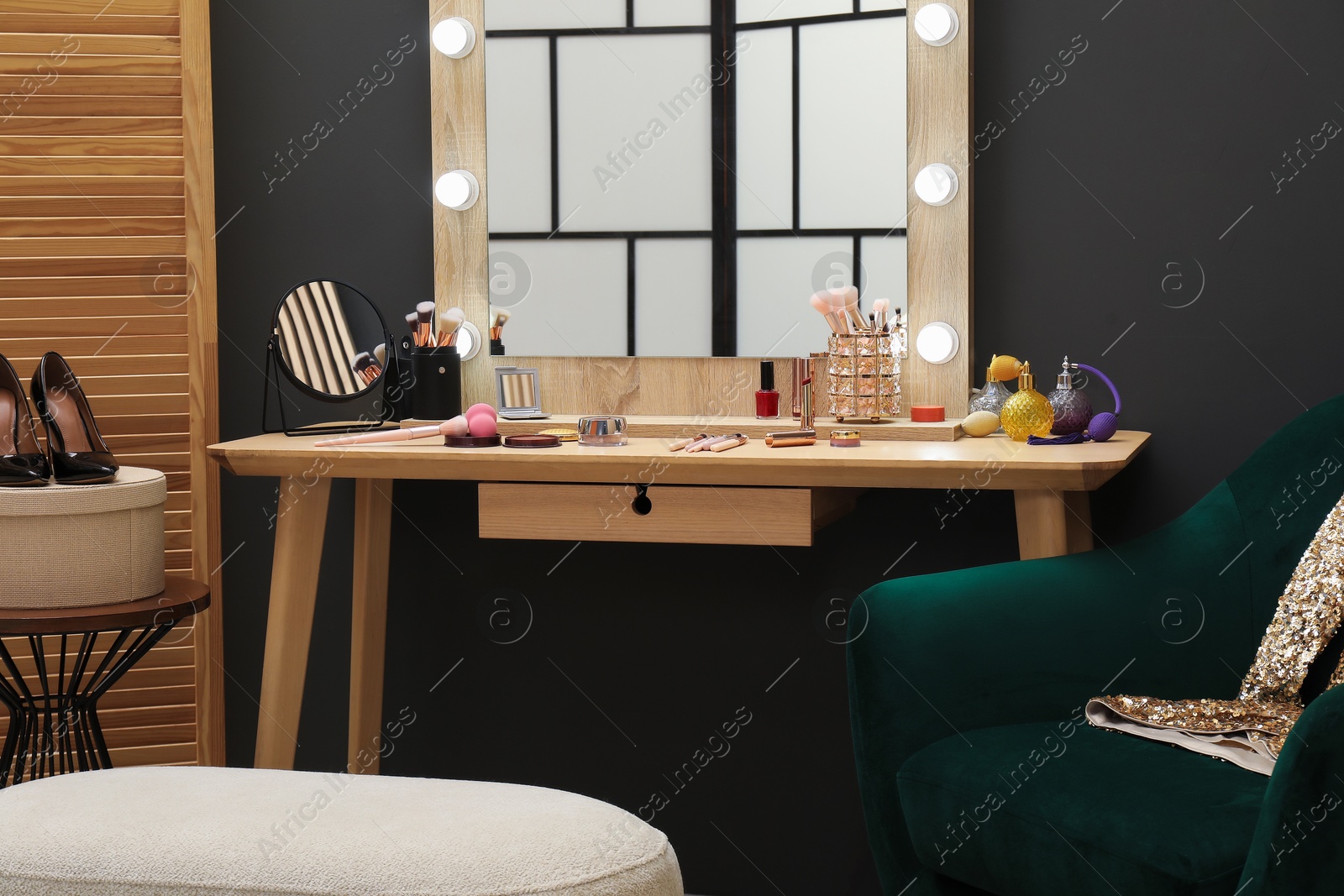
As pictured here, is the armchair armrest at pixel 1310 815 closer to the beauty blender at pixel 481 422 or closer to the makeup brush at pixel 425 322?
Answer: the beauty blender at pixel 481 422

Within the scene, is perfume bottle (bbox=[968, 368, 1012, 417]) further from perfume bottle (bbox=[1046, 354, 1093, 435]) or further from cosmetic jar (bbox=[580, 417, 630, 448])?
cosmetic jar (bbox=[580, 417, 630, 448])

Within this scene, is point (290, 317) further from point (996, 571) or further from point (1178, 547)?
point (1178, 547)

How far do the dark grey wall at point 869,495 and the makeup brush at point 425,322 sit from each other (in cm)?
16

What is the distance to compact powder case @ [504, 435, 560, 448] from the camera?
1879mm

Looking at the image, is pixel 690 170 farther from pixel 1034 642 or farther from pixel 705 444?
pixel 1034 642

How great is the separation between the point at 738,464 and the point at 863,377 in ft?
1.30

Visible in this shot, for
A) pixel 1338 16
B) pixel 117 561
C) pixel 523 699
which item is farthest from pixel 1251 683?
pixel 117 561

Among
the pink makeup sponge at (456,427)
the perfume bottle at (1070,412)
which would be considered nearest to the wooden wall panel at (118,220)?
the pink makeup sponge at (456,427)

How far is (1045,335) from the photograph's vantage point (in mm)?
2104

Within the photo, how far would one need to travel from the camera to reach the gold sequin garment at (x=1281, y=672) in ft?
4.73

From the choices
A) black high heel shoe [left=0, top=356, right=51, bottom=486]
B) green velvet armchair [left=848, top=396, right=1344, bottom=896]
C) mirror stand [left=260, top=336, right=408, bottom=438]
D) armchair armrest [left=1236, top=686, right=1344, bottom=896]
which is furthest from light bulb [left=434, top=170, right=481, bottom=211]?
armchair armrest [left=1236, top=686, right=1344, bottom=896]

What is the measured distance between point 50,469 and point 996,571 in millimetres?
1468

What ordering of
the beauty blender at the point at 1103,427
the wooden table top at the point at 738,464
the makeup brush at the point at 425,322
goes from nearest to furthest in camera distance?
the wooden table top at the point at 738,464
the beauty blender at the point at 1103,427
the makeup brush at the point at 425,322

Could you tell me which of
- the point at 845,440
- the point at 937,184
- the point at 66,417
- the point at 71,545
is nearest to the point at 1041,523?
the point at 845,440
